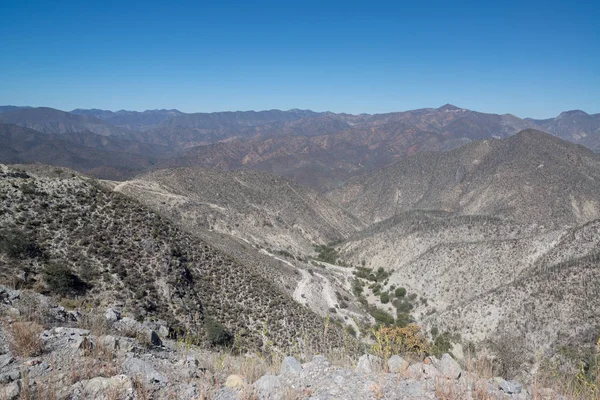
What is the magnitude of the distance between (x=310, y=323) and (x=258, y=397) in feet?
60.6

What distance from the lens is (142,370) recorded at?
6012 millimetres

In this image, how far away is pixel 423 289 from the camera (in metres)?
45.6

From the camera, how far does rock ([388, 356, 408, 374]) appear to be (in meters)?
6.50

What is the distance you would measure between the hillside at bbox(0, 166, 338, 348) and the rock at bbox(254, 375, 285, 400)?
9294mm

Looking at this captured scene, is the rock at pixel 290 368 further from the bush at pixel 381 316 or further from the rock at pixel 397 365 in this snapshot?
the bush at pixel 381 316

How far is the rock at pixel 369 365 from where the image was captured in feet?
21.9

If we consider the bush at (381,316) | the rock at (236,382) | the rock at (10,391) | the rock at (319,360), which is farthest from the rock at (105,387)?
the bush at (381,316)

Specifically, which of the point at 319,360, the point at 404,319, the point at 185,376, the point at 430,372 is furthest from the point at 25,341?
the point at 404,319

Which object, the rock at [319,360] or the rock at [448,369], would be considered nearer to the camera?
the rock at [448,369]

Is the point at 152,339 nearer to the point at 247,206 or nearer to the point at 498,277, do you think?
the point at 498,277

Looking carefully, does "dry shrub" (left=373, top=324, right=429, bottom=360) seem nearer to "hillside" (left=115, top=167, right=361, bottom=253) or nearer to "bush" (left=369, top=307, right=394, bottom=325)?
"bush" (left=369, top=307, right=394, bottom=325)

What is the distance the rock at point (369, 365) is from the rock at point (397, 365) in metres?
0.22

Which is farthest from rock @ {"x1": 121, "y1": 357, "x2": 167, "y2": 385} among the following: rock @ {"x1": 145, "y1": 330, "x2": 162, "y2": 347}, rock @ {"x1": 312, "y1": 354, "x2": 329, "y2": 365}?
rock @ {"x1": 312, "y1": 354, "x2": 329, "y2": 365}

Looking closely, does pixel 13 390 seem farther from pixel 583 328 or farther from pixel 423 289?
pixel 423 289
